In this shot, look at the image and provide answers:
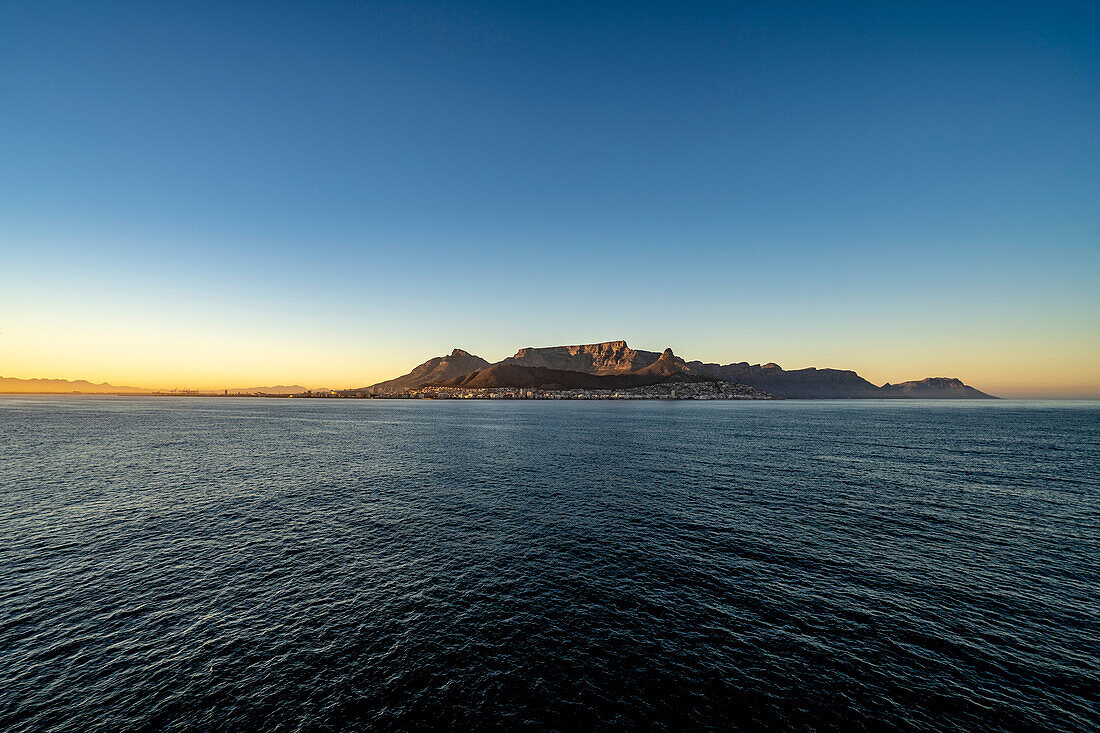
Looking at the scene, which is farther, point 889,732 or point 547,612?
point 547,612

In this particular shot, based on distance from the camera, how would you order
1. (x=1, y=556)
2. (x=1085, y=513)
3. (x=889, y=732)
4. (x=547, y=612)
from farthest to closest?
(x=1085, y=513) → (x=1, y=556) → (x=547, y=612) → (x=889, y=732)

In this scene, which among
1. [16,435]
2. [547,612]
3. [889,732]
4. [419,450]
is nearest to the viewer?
[889,732]

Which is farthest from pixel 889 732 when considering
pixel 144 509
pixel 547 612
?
pixel 144 509

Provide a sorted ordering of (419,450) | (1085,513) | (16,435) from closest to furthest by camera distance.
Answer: (1085,513) < (419,450) < (16,435)

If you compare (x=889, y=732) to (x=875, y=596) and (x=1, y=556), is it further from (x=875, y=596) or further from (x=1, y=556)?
(x=1, y=556)

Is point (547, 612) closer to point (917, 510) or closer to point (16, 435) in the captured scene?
point (917, 510)

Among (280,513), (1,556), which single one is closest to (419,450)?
(280,513)
